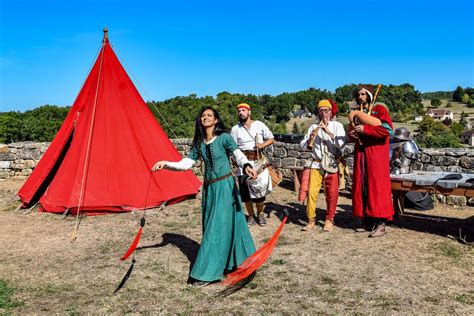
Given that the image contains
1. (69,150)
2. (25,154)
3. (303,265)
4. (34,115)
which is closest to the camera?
(303,265)

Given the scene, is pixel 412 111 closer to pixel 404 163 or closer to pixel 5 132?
pixel 404 163

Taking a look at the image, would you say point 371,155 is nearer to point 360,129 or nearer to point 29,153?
point 360,129

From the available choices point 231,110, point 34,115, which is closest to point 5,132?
point 34,115

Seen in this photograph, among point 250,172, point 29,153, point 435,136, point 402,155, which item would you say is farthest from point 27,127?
point 250,172

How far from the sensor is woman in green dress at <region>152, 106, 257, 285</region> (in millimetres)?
3660

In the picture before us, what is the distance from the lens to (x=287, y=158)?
28.8 feet

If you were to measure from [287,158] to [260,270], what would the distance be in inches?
195

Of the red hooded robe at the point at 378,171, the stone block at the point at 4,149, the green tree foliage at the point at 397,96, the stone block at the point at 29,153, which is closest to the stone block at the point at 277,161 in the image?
the red hooded robe at the point at 378,171

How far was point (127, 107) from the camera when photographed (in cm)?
694

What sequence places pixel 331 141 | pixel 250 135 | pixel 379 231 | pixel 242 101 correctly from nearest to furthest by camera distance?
pixel 379 231 → pixel 331 141 → pixel 250 135 → pixel 242 101

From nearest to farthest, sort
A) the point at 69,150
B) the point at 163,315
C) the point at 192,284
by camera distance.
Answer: the point at 163,315, the point at 192,284, the point at 69,150

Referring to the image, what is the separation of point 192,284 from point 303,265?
1.11 meters

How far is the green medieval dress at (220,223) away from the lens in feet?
12.0

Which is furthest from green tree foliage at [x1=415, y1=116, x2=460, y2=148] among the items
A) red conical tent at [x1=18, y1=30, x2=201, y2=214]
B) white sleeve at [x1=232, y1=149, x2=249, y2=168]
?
white sleeve at [x1=232, y1=149, x2=249, y2=168]
